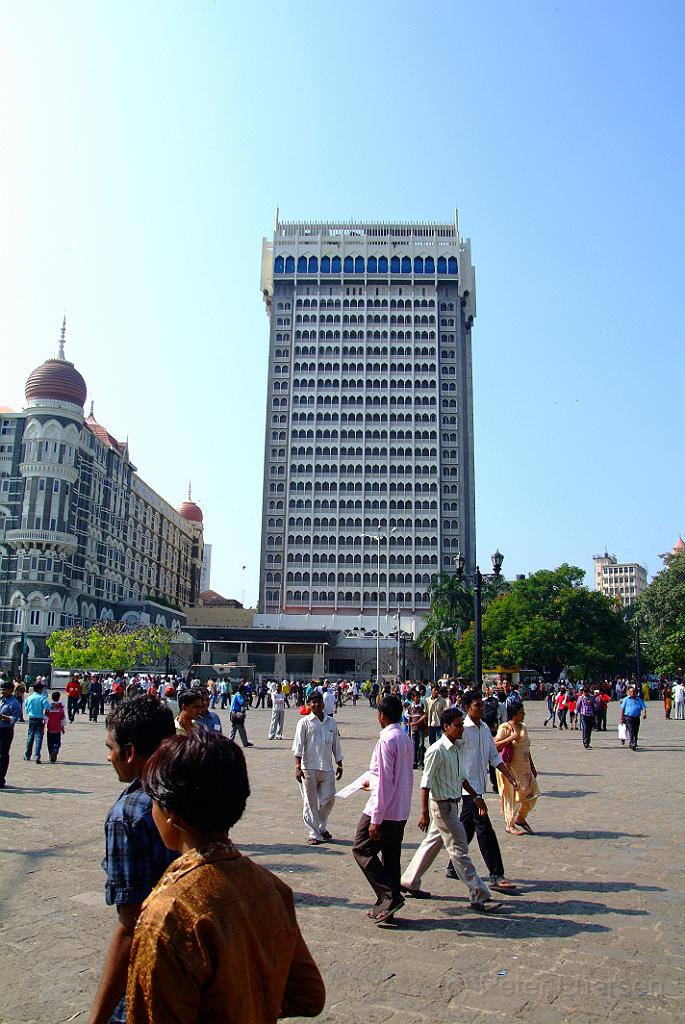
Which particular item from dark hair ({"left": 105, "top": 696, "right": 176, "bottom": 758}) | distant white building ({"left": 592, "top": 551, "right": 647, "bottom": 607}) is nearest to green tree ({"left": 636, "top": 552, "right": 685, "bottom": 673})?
dark hair ({"left": 105, "top": 696, "right": 176, "bottom": 758})

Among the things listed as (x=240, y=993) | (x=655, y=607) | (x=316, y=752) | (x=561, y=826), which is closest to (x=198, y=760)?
(x=240, y=993)

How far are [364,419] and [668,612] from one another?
6013 centimetres

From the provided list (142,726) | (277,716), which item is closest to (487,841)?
(142,726)

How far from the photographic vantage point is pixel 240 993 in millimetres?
1846

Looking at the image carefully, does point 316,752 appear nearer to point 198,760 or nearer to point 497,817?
point 497,817

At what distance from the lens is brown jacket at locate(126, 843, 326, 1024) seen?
183 centimetres

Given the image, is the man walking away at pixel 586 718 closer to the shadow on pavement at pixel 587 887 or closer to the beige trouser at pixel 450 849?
the shadow on pavement at pixel 587 887

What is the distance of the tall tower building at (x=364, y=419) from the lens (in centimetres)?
9150

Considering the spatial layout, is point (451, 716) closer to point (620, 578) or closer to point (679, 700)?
point (679, 700)

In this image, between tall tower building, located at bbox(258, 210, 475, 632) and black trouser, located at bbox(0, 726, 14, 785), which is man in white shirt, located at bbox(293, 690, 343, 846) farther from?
tall tower building, located at bbox(258, 210, 475, 632)

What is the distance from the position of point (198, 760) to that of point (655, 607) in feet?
133

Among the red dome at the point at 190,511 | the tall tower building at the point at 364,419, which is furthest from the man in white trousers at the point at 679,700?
the red dome at the point at 190,511

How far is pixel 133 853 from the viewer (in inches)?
125

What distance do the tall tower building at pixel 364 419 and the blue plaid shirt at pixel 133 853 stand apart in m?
84.7
